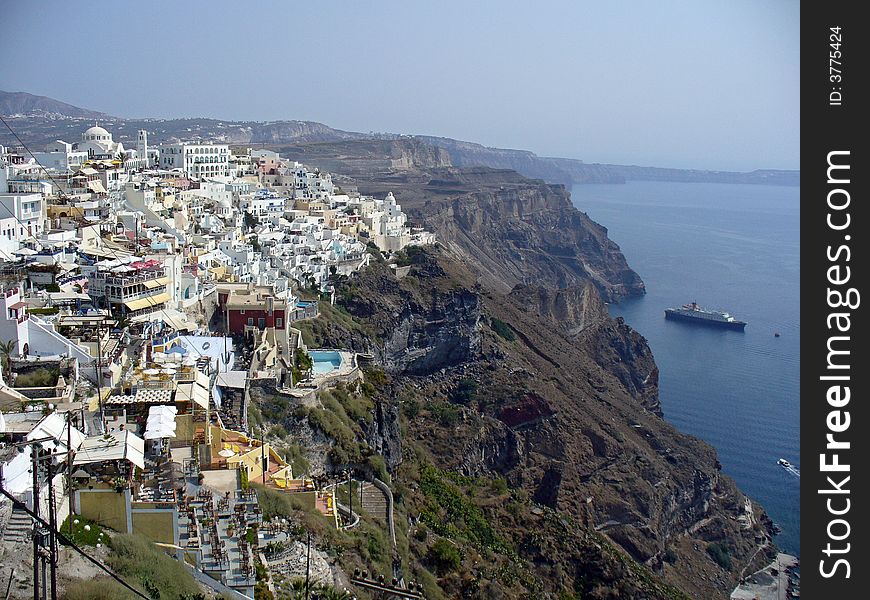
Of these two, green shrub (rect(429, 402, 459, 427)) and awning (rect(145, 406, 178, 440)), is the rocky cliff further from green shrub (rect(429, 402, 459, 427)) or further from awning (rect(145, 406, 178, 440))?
awning (rect(145, 406, 178, 440))

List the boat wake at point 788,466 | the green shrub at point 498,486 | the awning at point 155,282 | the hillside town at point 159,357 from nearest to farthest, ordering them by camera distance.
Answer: the hillside town at point 159,357
the awning at point 155,282
the green shrub at point 498,486
the boat wake at point 788,466

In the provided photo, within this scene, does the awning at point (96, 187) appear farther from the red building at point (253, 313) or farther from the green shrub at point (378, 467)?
the green shrub at point (378, 467)

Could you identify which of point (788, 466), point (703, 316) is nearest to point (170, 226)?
point (788, 466)

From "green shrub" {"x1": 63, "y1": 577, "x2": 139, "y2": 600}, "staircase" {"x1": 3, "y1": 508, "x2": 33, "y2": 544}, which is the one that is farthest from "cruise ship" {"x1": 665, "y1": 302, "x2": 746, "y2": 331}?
"green shrub" {"x1": 63, "y1": 577, "x2": 139, "y2": 600}

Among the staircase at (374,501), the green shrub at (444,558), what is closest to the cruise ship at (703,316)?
the staircase at (374,501)

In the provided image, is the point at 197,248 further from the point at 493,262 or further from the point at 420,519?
the point at 493,262
